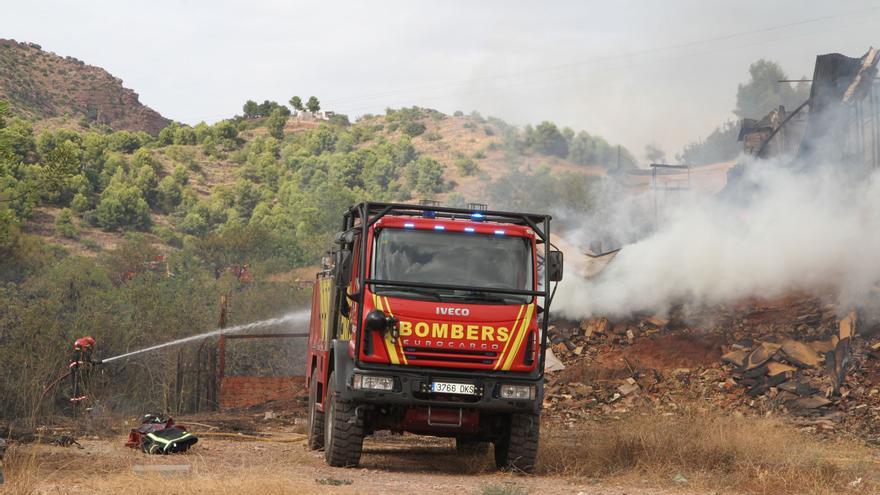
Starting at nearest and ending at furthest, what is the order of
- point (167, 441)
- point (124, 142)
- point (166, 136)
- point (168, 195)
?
1. point (167, 441)
2. point (168, 195)
3. point (124, 142)
4. point (166, 136)

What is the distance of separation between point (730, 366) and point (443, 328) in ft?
34.8

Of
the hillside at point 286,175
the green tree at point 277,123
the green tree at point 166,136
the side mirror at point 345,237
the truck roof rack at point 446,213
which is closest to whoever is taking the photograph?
the truck roof rack at point 446,213

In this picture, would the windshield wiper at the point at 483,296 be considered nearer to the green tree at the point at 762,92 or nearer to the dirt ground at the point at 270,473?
the dirt ground at the point at 270,473

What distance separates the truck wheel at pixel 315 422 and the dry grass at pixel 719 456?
131 inches

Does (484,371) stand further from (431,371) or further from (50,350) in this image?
(50,350)

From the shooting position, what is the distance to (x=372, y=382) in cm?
1180

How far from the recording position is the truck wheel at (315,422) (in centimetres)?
1528

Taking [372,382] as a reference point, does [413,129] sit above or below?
above

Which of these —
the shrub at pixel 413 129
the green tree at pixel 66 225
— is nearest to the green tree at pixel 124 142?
the green tree at pixel 66 225

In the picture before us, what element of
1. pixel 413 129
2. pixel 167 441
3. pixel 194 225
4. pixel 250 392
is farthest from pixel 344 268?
pixel 413 129

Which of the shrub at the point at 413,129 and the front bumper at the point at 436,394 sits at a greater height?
the shrub at the point at 413,129

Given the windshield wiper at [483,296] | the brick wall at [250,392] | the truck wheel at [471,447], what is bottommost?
the brick wall at [250,392]

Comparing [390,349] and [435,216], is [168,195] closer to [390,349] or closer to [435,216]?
[435,216]

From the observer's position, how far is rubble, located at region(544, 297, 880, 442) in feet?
59.7
